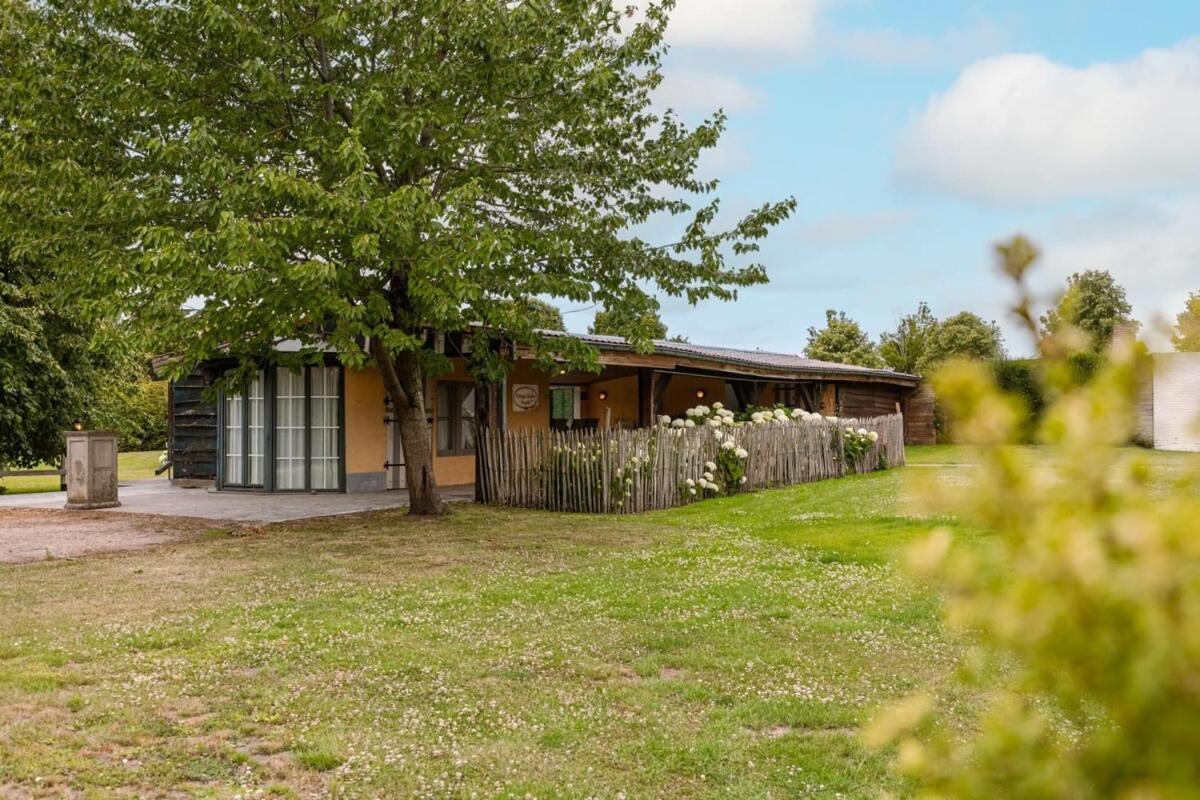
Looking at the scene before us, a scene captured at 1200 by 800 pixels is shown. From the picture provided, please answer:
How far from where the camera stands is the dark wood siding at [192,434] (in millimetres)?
19531

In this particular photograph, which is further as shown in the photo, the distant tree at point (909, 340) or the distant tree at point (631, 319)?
the distant tree at point (909, 340)

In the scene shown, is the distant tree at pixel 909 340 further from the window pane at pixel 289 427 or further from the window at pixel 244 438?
the window at pixel 244 438

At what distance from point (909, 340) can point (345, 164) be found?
115 feet

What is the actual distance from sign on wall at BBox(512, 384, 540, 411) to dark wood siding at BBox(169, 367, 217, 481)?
6.58 metres

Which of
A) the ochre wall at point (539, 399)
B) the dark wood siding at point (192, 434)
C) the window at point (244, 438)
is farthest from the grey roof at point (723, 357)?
the dark wood siding at point (192, 434)

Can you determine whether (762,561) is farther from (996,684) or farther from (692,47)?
(692,47)

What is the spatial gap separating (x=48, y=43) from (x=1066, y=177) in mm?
10789

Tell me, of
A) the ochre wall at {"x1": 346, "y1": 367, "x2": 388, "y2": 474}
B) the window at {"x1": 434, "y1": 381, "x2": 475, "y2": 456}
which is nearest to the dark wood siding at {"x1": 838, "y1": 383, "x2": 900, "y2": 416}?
the window at {"x1": 434, "y1": 381, "x2": 475, "y2": 456}

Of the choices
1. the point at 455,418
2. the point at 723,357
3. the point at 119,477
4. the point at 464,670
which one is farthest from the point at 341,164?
the point at 119,477

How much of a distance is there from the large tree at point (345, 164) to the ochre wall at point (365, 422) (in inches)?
185

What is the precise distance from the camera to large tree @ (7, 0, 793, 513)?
370 inches

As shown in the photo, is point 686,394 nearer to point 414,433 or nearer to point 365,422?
point 365,422

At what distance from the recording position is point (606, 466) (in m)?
13.4

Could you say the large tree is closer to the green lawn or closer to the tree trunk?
the tree trunk
